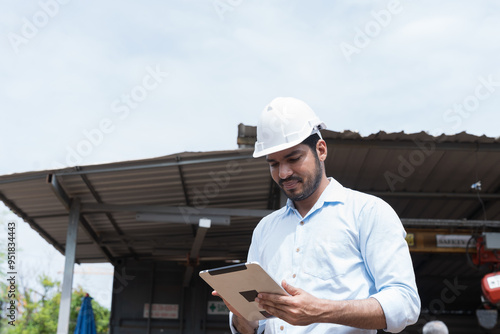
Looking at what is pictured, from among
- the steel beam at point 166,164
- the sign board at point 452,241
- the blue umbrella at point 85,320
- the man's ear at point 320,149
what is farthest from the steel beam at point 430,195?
the man's ear at point 320,149

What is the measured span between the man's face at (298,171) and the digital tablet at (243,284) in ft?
1.51

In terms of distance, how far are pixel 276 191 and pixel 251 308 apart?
7945 mm

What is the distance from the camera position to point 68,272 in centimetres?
846

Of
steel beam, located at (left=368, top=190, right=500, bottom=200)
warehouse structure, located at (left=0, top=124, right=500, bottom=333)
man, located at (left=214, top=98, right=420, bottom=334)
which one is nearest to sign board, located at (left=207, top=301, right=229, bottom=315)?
warehouse structure, located at (left=0, top=124, right=500, bottom=333)

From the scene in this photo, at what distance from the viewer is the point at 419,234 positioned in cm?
996

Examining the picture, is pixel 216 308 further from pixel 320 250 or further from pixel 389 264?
pixel 389 264

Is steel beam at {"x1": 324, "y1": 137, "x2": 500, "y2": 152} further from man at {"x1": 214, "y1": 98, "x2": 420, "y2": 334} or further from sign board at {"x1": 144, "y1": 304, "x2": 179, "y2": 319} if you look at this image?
sign board at {"x1": 144, "y1": 304, "x2": 179, "y2": 319}

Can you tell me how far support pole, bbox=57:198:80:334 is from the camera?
8.23 meters

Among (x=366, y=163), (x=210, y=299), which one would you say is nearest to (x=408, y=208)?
(x=366, y=163)

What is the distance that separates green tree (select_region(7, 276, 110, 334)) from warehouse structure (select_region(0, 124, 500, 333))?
1015 cm

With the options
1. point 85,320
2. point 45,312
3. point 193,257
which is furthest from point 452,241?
point 45,312

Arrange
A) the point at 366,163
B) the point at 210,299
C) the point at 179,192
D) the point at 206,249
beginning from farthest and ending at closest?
1. the point at 210,299
2. the point at 206,249
3. the point at 179,192
4. the point at 366,163

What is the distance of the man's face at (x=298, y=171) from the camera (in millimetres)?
2213

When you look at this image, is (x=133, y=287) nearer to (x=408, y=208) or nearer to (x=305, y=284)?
(x=408, y=208)
